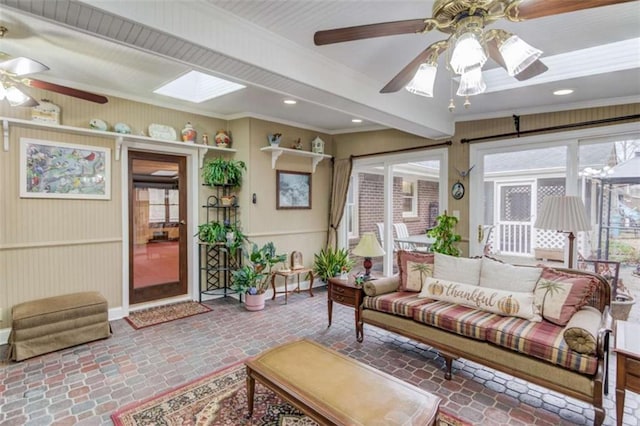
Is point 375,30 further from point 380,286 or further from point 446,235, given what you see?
point 446,235

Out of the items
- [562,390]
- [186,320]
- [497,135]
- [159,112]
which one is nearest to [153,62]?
[159,112]

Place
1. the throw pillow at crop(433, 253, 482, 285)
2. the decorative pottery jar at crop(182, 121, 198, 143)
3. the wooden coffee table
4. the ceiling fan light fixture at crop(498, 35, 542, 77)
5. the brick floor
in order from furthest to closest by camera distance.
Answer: the decorative pottery jar at crop(182, 121, 198, 143) < the throw pillow at crop(433, 253, 482, 285) < the brick floor < the ceiling fan light fixture at crop(498, 35, 542, 77) < the wooden coffee table

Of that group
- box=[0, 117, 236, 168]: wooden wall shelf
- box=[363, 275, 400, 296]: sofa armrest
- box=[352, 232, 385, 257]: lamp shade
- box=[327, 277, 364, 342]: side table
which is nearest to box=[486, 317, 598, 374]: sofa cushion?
box=[363, 275, 400, 296]: sofa armrest

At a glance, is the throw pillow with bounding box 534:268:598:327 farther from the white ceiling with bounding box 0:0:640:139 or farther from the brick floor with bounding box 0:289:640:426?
the white ceiling with bounding box 0:0:640:139

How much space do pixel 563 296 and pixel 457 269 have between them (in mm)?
877

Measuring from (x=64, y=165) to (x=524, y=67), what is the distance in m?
4.47

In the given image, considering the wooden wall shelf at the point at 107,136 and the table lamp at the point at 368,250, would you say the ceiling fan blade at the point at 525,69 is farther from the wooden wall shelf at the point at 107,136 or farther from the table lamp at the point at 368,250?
the wooden wall shelf at the point at 107,136

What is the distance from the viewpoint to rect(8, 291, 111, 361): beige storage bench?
9.76ft

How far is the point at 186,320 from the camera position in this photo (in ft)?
13.1

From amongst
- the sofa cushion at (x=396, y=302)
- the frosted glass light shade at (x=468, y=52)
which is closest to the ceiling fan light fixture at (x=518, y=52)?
the frosted glass light shade at (x=468, y=52)

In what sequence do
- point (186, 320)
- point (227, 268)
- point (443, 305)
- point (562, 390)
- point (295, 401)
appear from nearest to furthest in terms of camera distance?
point (295, 401) → point (562, 390) → point (443, 305) → point (186, 320) → point (227, 268)

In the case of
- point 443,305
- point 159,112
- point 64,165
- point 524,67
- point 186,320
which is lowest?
point 186,320

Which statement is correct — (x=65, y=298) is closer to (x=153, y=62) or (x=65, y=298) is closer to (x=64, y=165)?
(x=64, y=165)

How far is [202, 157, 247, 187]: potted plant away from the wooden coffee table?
289 cm
